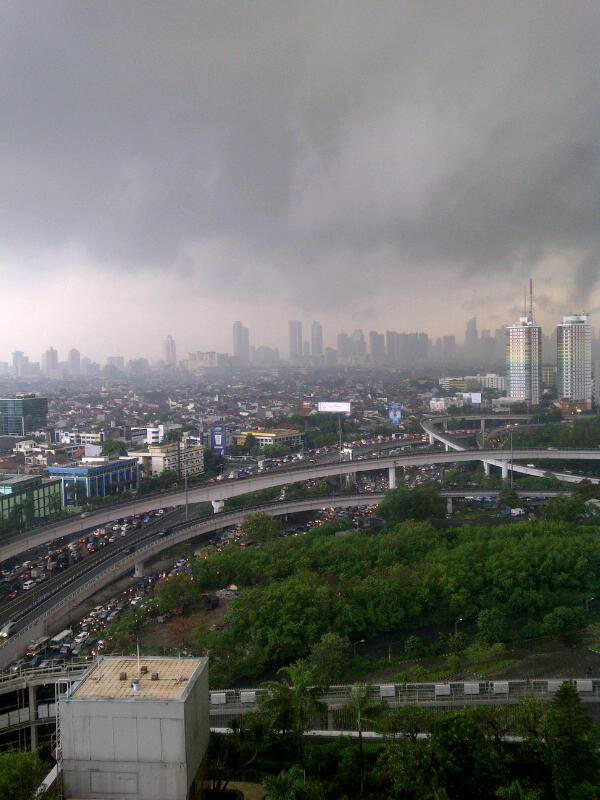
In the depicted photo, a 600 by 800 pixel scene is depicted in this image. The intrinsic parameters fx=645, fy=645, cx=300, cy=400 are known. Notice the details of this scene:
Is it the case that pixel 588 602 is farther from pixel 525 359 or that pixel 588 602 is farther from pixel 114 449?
pixel 525 359

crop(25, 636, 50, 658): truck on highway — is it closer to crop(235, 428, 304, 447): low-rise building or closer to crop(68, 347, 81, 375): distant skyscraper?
crop(235, 428, 304, 447): low-rise building

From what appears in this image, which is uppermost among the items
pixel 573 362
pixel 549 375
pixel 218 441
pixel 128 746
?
pixel 573 362

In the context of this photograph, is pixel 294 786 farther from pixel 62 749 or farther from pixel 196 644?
pixel 196 644

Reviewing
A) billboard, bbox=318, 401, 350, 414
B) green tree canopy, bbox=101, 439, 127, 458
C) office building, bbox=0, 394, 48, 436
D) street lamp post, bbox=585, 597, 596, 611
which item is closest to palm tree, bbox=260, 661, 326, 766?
street lamp post, bbox=585, 597, 596, 611

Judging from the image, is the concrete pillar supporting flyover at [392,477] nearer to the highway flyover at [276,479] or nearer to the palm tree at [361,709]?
the highway flyover at [276,479]

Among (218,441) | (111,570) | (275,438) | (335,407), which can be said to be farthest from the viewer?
(335,407)

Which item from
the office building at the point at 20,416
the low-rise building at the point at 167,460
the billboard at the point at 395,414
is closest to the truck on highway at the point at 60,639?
the low-rise building at the point at 167,460

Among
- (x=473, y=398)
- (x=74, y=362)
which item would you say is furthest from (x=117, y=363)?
(x=473, y=398)
